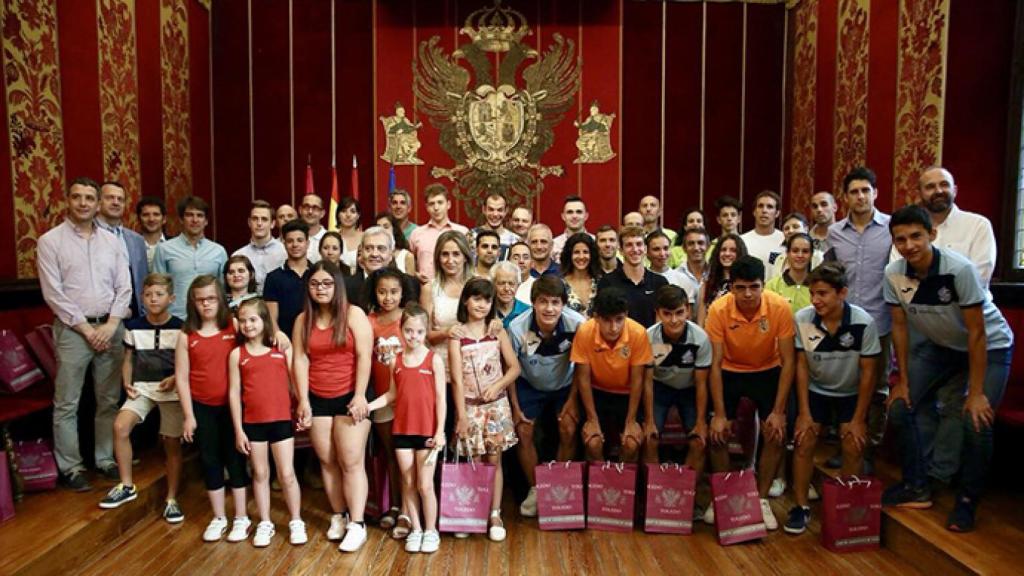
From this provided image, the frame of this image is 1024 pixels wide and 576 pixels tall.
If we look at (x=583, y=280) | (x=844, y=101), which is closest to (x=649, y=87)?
(x=844, y=101)

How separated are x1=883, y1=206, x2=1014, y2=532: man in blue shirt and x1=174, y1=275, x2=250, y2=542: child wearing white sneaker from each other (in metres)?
3.07

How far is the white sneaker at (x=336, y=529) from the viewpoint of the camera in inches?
124

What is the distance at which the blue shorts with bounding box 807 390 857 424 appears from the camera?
323cm

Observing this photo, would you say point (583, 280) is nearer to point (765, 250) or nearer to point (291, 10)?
point (765, 250)

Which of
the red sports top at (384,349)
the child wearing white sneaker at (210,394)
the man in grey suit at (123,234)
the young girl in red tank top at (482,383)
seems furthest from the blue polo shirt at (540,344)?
the man in grey suit at (123,234)

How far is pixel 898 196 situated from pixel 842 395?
7.21 feet

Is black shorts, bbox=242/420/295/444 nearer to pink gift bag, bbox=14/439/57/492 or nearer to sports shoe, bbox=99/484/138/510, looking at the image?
sports shoe, bbox=99/484/138/510

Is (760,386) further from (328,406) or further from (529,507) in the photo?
(328,406)

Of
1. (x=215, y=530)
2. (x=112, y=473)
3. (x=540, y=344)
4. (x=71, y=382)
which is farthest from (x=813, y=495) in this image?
(x=71, y=382)

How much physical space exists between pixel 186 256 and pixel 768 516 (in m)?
3.53

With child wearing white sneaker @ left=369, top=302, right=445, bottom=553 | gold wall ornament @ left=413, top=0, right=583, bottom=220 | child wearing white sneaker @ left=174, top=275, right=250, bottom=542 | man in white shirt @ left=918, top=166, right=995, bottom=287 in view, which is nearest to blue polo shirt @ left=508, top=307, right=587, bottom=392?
child wearing white sneaker @ left=369, top=302, right=445, bottom=553

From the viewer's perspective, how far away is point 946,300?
288 centimetres

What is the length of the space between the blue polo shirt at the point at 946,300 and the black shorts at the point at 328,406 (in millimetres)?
2601

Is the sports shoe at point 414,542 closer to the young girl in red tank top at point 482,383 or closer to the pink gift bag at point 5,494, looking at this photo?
the young girl in red tank top at point 482,383
